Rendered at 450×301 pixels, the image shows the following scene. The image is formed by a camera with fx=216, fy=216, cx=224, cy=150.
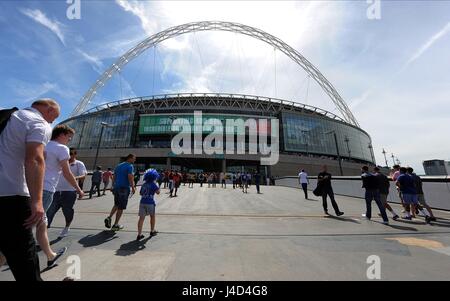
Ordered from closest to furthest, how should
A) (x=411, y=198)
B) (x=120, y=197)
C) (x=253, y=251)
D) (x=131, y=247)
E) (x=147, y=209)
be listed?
(x=253, y=251), (x=131, y=247), (x=147, y=209), (x=120, y=197), (x=411, y=198)

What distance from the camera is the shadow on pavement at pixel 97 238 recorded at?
13.7 ft

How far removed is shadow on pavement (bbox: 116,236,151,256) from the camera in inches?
141

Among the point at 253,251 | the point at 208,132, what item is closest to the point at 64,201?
the point at 253,251

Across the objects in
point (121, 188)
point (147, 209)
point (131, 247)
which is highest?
point (121, 188)

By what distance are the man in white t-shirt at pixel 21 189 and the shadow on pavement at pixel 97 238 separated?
8.39 ft

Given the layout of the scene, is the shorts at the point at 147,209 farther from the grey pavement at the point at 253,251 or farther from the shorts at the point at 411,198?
the shorts at the point at 411,198

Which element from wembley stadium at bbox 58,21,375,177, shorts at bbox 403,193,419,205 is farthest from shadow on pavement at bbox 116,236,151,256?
wembley stadium at bbox 58,21,375,177

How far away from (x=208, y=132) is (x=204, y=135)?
4.50ft

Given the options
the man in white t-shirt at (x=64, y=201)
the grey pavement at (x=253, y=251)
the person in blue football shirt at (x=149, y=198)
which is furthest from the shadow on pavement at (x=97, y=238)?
the person in blue football shirt at (x=149, y=198)

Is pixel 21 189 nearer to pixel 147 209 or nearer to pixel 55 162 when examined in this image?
pixel 55 162

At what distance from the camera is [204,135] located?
5491cm

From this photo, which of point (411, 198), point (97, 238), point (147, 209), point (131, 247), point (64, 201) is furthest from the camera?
point (411, 198)
